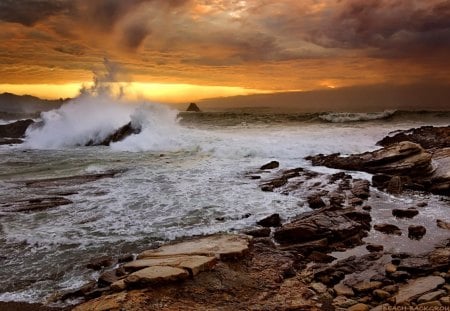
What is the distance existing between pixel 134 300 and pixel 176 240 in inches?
114

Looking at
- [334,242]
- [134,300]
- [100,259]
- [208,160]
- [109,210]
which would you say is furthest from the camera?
[208,160]

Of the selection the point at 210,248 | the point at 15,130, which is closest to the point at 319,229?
the point at 210,248

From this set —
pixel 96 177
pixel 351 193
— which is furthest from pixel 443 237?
pixel 96 177

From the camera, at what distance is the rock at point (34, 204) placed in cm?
1015

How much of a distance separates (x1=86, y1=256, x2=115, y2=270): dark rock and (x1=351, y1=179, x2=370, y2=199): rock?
752 centimetres

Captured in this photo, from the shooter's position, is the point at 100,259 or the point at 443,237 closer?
the point at 100,259

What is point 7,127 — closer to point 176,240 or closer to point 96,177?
point 96,177

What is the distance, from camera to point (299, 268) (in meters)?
6.63

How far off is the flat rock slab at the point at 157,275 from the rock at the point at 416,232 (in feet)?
17.1

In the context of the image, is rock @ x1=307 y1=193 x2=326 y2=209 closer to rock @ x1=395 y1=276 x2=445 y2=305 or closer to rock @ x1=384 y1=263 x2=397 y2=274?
rock @ x1=384 y1=263 x2=397 y2=274

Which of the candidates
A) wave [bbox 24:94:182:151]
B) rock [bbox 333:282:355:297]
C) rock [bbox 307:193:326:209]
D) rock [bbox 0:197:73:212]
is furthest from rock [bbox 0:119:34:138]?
rock [bbox 333:282:355:297]

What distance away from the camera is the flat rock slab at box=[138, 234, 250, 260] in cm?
670

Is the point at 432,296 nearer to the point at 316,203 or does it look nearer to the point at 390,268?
the point at 390,268

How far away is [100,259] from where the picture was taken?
282 inches
